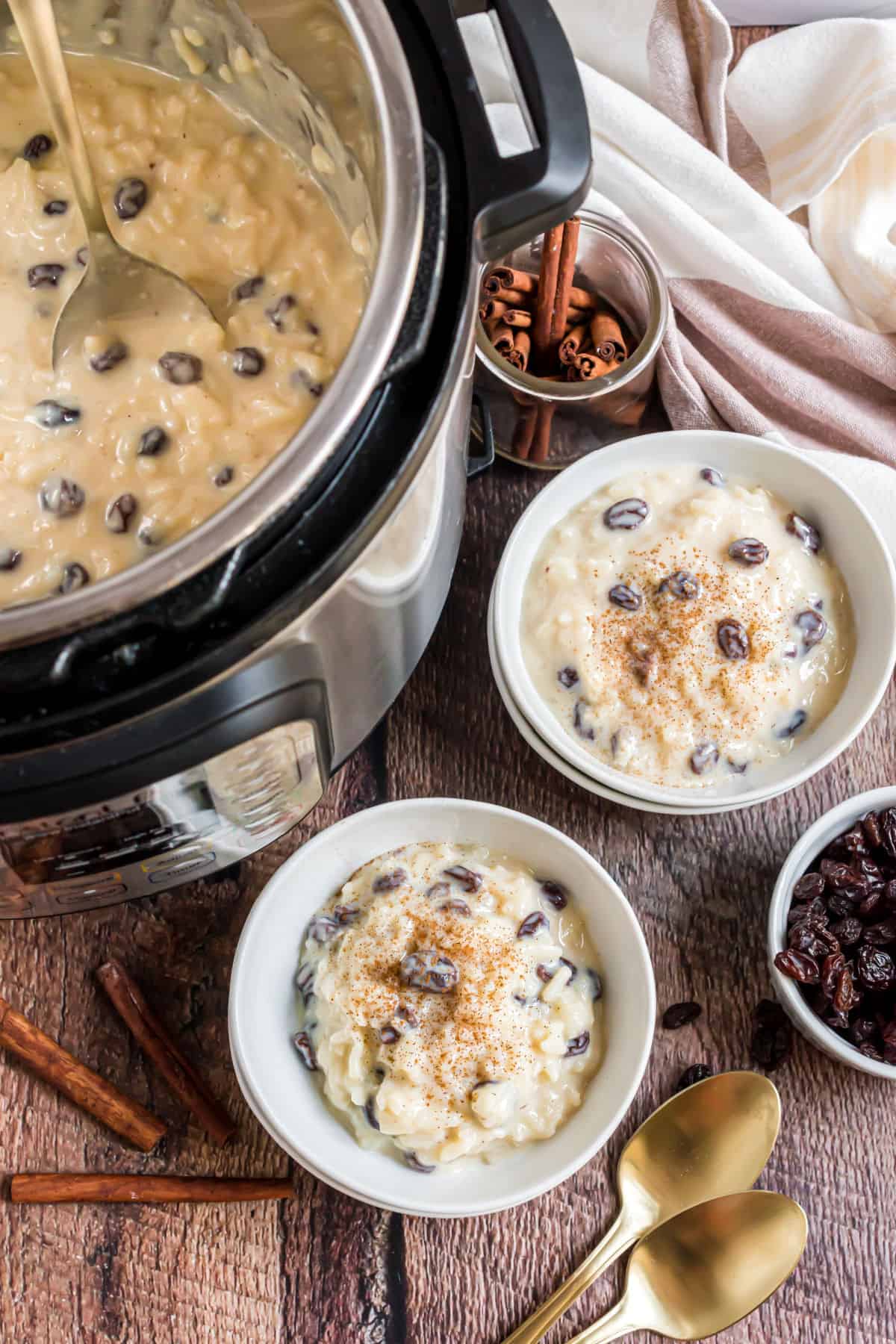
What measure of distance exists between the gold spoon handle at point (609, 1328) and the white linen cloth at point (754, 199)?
1161 millimetres

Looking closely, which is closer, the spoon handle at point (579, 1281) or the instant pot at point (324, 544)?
the instant pot at point (324, 544)

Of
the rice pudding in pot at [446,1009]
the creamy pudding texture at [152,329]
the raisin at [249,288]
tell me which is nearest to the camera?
the creamy pudding texture at [152,329]

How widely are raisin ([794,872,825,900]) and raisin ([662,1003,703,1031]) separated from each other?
0.67 ft

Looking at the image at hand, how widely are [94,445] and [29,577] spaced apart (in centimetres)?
17

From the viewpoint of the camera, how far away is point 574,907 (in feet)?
5.90

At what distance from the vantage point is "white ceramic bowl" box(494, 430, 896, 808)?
177 cm

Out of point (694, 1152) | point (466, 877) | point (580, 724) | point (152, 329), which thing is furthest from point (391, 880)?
point (152, 329)

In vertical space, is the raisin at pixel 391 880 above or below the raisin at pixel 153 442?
below

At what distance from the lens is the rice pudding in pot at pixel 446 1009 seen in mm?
1639

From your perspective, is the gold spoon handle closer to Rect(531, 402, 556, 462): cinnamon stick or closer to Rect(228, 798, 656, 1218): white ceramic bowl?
Rect(228, 798, 656, 1218): white ceramic bowl

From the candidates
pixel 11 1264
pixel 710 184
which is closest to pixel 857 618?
pixel 710 184

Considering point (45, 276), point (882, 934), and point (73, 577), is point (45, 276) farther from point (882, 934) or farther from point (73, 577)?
point (882, 934)

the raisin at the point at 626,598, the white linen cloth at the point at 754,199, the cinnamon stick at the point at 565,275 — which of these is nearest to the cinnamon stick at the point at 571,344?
the cinnamon stick at the point at 565,275

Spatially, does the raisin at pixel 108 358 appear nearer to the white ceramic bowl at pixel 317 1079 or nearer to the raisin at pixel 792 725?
the white ceramic bowl at pixel 317 1079
